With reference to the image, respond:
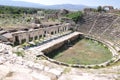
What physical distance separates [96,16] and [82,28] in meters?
5.00

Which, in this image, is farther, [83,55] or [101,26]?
[101,26]

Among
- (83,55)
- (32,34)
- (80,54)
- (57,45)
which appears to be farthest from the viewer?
(32,34)

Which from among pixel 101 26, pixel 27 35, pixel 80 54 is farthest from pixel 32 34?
pixel 101 26

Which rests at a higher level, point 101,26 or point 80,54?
point 101,26

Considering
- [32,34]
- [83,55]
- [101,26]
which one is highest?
[32,34]

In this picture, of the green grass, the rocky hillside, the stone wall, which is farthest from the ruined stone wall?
the rocky hillside

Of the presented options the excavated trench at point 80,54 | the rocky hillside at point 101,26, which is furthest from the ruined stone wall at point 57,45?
the rocky hillside at point 101,26

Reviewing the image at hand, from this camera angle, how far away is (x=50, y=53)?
2181 cm

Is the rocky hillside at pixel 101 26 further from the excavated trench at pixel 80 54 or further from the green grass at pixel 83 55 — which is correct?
the green grass at pixel 83 55

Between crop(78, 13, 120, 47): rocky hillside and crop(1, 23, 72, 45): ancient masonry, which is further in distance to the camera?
crop(78, 13, 120, 47): rocky hillside

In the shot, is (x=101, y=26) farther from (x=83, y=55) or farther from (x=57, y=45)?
(x=83, y=55)

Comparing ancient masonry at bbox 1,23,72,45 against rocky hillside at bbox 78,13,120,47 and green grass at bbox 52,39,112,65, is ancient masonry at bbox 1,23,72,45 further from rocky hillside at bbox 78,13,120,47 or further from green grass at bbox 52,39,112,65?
rocky hillside at bbox 78,13,120,47

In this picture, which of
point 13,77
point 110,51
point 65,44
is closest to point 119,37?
point 110,51

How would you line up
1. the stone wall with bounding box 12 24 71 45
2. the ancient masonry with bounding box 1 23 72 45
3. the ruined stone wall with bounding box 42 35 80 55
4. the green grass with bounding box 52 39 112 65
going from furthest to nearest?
the stone wall with bounding box 12 24 71 45
the ancient masonry with bounding box 1 23 72 45
the ruined stone wall with bounding box 42 35 80 55
the green grass with bounding box 52 39 112 65
